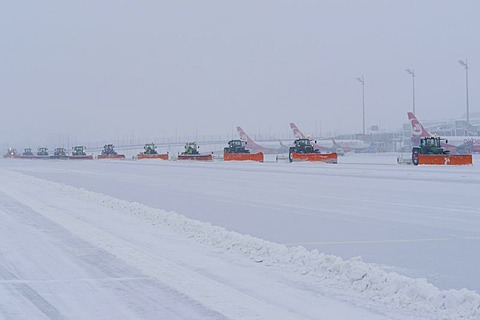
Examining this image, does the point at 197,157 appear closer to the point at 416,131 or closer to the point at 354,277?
the point at 416,131

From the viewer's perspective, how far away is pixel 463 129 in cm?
12812

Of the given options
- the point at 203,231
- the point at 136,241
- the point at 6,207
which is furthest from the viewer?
the point at 6,207

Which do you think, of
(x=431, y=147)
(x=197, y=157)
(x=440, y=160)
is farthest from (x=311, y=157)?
(x=197, y=157)

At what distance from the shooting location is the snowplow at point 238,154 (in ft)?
240

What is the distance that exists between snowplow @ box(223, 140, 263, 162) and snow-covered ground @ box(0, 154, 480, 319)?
50269mm

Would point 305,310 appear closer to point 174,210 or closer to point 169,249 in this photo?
point 169,249

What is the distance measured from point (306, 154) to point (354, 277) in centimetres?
5676

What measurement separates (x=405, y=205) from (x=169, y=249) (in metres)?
9.89

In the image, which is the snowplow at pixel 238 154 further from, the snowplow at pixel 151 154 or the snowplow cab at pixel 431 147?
the snowplow cab at pixel 431 147

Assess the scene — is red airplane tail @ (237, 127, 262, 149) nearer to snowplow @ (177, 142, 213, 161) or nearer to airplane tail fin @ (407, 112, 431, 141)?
snowplow @ (177, 142, 213, 161)

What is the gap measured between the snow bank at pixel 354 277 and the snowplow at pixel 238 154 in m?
57.7

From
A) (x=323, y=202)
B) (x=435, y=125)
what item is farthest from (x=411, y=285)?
(x=435, y=125)

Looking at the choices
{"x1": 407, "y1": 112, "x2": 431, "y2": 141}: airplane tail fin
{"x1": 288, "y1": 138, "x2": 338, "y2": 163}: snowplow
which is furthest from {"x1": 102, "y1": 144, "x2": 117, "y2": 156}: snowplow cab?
{"x1": 407, "y1": 112, "x2": 431, "y2": 141}: airplane tail fin

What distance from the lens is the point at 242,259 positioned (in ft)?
38.6
